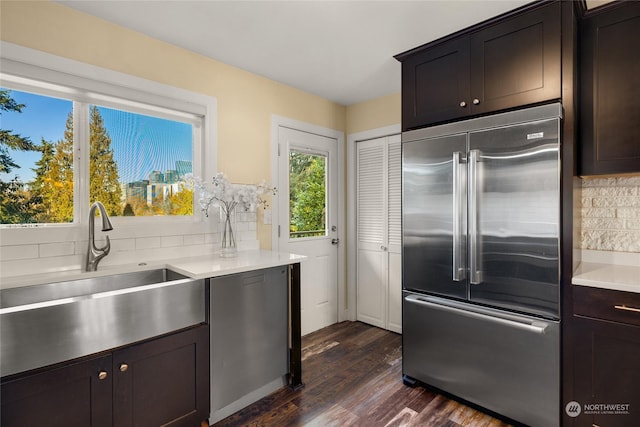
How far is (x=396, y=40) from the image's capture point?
Result: 2270 mm

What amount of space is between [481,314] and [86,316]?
2129mm

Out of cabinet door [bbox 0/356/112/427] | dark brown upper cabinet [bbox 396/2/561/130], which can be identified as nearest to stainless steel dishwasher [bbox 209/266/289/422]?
cabinet door [bbox 0/356/112/427]

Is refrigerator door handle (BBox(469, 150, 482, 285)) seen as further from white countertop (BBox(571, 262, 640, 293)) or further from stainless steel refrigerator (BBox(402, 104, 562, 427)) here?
white countertop (BBox(571, 262, 640, 293))

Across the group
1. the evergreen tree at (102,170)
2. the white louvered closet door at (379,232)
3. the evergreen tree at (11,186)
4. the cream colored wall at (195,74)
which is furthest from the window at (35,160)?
the white louvered closet door at (379,232)

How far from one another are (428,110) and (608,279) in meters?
1.43

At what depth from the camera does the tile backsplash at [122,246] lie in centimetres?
175

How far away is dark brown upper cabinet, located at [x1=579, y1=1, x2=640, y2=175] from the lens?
1784 mm

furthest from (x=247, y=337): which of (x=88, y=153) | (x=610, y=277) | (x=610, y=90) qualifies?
(x=610, y=90)

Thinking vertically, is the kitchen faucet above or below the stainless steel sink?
above

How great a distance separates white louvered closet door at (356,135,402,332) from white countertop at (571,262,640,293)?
5.24 ft

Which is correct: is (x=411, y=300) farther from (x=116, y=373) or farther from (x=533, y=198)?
(x=116, y=373)

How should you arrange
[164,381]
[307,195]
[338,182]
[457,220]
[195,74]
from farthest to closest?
[338,182], [307,195], [195,74], [457,220], [164,381]

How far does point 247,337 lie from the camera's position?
2092 mm

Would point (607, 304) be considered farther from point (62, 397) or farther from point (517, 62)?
point (62, 397)
